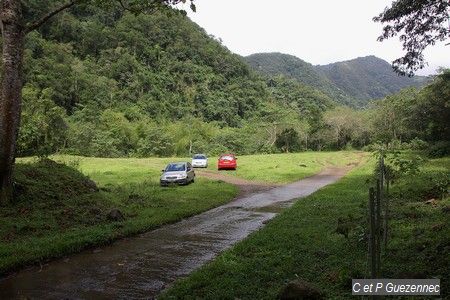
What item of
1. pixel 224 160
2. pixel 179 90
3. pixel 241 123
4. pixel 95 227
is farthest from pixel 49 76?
pixel 95 227

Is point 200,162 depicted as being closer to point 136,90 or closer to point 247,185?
point 247,185

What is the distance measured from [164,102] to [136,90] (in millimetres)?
7420

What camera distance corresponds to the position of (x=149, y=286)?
7.38 m

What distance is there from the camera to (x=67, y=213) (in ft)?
42.2

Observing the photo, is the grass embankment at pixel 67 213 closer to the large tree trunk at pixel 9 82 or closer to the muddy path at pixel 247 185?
the large tree trunk at pixel 9 82

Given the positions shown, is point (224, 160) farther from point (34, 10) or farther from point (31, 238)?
point (34, 10)

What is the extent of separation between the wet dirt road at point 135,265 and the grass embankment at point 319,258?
0.74 metres

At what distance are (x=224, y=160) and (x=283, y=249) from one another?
2817 cm

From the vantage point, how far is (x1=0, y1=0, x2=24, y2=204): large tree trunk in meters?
11.8

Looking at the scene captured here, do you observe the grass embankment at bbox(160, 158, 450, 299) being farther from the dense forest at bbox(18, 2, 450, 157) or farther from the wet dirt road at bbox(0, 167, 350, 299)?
the dense forest at bbox(18, 2, 450, 157)

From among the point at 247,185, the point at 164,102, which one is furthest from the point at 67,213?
the point at 164,102

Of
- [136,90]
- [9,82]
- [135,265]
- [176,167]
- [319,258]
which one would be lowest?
[135,265]

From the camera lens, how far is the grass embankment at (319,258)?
21.8 ft

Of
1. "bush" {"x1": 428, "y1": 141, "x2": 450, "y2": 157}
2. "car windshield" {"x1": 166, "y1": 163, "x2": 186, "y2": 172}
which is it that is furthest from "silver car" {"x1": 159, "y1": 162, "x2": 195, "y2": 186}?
"bush" {"x1": 428, "y1": 141, "x2": 450, "y2": 157}
